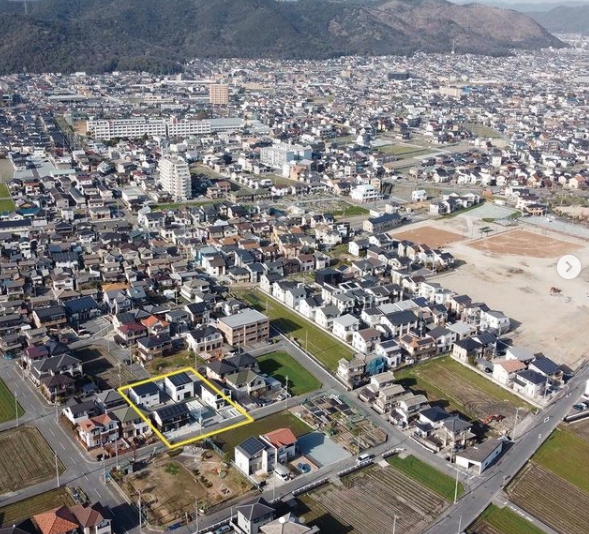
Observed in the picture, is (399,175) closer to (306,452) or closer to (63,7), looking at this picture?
(306,452)

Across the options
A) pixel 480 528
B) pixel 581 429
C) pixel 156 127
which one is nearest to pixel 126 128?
pixel 156 127

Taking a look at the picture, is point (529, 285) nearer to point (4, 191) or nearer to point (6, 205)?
point (6, 205)

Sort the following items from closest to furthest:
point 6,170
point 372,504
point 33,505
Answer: point 33,505 → point 372,504 → point 6,170

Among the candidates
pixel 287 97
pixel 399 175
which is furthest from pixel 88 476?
pixel 287 97

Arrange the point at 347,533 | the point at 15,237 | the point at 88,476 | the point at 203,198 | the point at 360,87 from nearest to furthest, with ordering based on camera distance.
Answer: the point at 347,533, the point at 88,476, the point at 15,237, the point at 203,198, the point at 360,87

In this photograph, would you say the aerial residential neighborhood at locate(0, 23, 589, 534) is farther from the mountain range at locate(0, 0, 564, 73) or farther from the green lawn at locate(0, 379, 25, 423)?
the mountain range at locate(0, 0, 564, 73)

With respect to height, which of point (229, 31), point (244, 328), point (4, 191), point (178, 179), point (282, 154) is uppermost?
point (229, 31)

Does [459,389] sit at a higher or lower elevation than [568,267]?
lower

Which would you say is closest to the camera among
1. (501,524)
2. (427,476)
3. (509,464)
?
(501,524)
